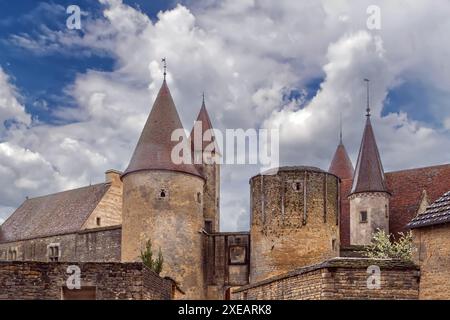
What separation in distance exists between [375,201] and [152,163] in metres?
13.4

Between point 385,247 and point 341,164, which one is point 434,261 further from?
point 341,164

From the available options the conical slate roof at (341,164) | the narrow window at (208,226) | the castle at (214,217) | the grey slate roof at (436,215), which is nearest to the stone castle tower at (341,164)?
the conical slate roof at (341,164)

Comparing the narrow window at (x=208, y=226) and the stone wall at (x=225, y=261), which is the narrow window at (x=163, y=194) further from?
the narrow window at (x=208, y=226)

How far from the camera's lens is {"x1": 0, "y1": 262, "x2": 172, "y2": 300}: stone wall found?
57.3 feet

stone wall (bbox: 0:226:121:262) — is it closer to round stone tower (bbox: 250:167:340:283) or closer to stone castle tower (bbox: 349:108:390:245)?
round stone tower (bbox: 250:167:340:283)

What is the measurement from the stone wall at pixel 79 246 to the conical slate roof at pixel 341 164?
19584 mm

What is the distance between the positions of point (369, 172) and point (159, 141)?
12.7 metres

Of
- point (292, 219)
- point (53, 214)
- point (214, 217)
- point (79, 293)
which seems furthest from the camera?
point (53, 214)

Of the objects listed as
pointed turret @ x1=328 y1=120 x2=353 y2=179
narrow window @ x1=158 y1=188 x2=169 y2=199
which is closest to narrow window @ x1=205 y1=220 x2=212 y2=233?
narrow window @ x1=158 y1=188 x2=169 y2=199

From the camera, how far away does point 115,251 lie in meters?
45.0

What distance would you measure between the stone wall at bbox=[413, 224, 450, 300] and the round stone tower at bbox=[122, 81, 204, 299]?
82.2 ft

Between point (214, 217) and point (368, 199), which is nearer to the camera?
point (368, 199)

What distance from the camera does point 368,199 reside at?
46.9 m

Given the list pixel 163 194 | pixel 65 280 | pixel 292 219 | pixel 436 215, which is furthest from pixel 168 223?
pixel 436 215
